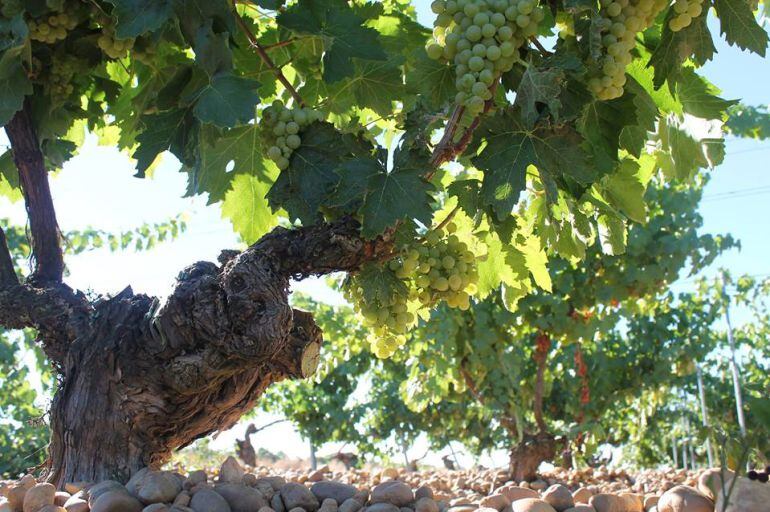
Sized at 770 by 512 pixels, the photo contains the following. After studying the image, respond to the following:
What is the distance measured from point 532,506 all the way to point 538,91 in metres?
1.07

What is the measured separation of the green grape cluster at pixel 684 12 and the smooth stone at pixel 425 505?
1.32m

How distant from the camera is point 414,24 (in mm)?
2523

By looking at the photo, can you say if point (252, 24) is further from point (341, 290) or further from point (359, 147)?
point (341, 290)

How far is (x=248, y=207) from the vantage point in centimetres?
244

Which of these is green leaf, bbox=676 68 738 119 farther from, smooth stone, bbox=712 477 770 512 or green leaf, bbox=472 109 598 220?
smooth stone, bbox=712 477 770 512

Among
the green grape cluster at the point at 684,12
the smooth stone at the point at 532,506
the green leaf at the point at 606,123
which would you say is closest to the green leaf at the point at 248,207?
the green leaf at the point at 606,123

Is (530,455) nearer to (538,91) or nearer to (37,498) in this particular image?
(37,498)

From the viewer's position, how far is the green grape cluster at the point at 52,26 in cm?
220

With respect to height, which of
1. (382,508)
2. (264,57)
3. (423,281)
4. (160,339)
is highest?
(264,57)

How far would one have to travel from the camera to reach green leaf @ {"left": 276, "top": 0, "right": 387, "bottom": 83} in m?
2.01

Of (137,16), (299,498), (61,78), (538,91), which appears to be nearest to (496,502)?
(299,498)

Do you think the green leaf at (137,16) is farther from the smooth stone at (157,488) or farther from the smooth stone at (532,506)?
the smooth stone at (532,506)

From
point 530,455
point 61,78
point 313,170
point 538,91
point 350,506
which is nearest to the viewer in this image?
point 538,91

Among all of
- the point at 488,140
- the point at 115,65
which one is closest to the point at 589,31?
the point at 488,140
